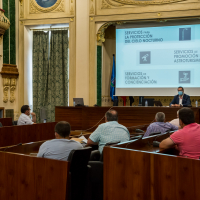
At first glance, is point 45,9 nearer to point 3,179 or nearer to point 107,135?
point 107,135

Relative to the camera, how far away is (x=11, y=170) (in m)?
2.49

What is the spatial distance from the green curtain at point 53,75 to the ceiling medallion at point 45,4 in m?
0.78

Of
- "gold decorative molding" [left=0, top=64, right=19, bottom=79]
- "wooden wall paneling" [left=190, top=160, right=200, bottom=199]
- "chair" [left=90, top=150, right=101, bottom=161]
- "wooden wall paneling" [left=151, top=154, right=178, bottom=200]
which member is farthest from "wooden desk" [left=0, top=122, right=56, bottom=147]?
"gold decorative molding" [left=0, top=64, right=19, bottom=79]

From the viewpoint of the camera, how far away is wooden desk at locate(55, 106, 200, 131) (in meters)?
6.60

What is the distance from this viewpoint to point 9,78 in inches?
364

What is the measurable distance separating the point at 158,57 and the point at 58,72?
3.38 meters

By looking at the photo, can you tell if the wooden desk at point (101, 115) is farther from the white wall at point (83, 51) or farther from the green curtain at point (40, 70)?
the green curtain at point (40, 70)

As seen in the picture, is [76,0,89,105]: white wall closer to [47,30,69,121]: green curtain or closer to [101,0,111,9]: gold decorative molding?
[101,0,111,9]: gold decorative molding

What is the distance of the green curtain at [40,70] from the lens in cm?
960

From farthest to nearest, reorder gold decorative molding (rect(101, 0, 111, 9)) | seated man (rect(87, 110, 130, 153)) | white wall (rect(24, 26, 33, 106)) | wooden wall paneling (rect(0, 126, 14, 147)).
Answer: white wall (rect(24, 26, 33, 106))
gold decorative molding (rect(101, 0, 111, 9))
wooden wall paneling (rect(0, 126, 14, 147))
seated man (rect(87, 110, 130, 153))

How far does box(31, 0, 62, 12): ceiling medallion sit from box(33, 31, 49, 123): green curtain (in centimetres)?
80

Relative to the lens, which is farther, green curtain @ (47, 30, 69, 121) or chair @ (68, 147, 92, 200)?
green curtain @ (47, 30, 69, 121)

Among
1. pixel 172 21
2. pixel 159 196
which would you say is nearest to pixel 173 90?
pixel 172 21

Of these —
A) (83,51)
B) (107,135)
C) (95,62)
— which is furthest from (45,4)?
(107,135)
